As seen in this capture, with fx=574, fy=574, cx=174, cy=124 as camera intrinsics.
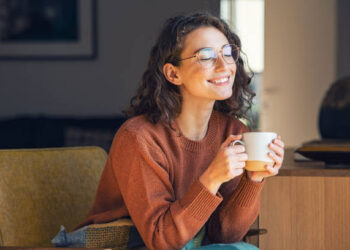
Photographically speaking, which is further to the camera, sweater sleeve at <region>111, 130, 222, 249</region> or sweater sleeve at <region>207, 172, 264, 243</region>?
sweater sleeve at <region>207, 172, 264, 243</region>

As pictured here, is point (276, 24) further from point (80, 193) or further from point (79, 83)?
point (80, 193)

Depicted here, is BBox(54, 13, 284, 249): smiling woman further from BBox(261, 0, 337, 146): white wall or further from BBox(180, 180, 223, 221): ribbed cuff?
BBox(261, 0, 337, 146): white wall

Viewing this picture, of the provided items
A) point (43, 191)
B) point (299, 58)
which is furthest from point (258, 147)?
point (299, 58)

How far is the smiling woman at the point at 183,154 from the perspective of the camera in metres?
1.38

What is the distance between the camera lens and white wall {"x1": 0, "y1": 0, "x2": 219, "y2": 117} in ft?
12.9

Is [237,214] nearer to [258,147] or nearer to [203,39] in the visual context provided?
[258,147]

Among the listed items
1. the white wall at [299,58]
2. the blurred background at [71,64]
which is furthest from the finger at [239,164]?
the white wall at [299,58]

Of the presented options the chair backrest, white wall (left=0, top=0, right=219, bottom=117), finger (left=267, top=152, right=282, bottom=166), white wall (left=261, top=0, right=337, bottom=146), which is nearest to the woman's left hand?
finger (left=267, top=152, right=282, bottom=166)

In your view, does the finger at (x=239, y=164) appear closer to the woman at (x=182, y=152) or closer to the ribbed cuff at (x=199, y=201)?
the woman at (x=182, y=152)

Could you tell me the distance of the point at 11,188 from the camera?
5.40 ft

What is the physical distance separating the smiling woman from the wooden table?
100 millimetres

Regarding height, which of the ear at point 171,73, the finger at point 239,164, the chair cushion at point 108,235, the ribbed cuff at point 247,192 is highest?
the ear at point 171,73

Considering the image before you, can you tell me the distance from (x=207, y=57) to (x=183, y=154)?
273 millimetres

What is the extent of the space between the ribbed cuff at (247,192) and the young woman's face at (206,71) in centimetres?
23
